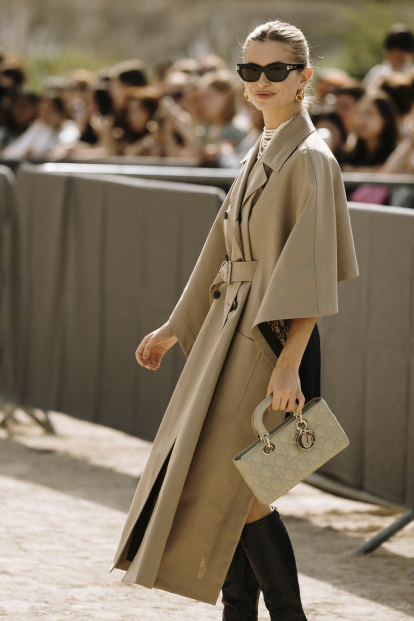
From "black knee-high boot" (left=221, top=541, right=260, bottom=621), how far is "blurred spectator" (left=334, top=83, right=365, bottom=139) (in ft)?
16.3

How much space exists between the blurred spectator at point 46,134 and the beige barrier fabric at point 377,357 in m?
6.20

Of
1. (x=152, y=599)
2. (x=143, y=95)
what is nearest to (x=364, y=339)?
(x=152, y=599)

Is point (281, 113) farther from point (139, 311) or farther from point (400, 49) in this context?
point (400, 49)

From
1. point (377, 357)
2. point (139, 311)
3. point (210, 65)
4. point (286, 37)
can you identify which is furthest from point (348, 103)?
point (286, 37)

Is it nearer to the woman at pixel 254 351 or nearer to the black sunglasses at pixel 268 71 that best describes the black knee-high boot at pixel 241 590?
the woman at pixel 254 351

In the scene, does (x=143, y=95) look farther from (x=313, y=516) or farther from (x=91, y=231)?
(x=313, y=516)

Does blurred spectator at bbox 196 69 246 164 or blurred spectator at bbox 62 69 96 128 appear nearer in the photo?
blurred spectator at bbox 196 69 246 164

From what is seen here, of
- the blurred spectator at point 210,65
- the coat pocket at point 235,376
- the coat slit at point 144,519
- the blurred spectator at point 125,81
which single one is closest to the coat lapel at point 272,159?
the coat pocket at point 235,376

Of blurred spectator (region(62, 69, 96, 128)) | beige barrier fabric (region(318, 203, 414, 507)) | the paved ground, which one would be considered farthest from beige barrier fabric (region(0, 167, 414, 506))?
blurred spectator (region(62, 69, 96, 128))

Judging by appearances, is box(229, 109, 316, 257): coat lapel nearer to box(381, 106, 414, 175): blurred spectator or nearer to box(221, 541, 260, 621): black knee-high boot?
box(221, 541, 260, 621): black knee-high boot

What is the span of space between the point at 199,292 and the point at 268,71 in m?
0.70

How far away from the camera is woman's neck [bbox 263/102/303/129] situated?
99.3 inches

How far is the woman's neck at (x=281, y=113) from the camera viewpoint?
8.27 ft

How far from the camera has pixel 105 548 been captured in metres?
3.81
